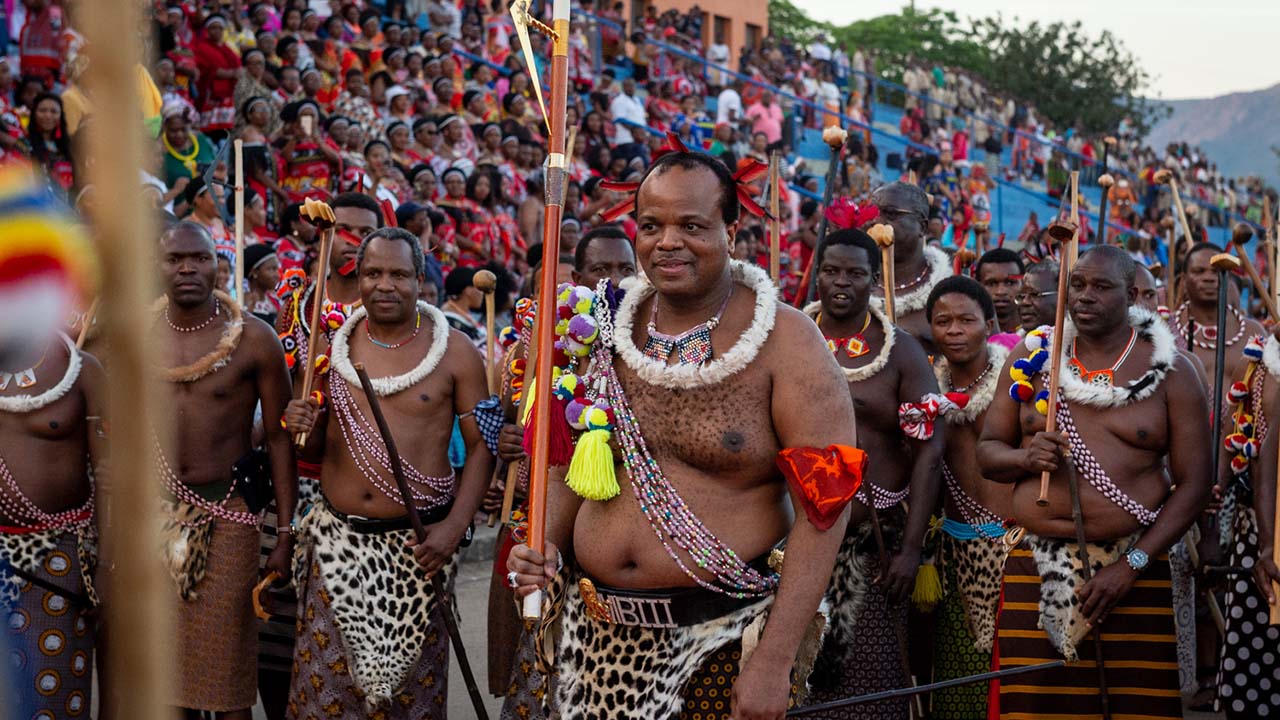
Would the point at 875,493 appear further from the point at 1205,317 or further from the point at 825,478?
the point at 1205,317

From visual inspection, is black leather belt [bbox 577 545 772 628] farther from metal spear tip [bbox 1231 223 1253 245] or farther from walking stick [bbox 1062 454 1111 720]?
metal spear tip [bbox 1231 223 1253 245]

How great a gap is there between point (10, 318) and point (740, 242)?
45.7ft

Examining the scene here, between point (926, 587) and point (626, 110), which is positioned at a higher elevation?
point (626, 110)

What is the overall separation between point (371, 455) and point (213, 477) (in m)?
0.84

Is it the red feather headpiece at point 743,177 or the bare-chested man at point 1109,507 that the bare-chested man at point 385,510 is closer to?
the red feather headpiece at point 743,177

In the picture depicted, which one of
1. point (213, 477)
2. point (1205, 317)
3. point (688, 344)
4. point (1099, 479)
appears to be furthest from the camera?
point (1205, 317)

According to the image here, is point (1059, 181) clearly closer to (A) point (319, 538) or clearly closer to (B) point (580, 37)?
(B) point (580, 37)

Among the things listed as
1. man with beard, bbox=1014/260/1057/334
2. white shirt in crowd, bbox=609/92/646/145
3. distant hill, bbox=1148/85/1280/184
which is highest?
distant hill, bbox=1148/85/1280/184

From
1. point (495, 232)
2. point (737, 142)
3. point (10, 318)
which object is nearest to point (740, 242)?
point (495, 232)

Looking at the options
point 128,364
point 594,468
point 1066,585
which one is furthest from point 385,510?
point 128,364

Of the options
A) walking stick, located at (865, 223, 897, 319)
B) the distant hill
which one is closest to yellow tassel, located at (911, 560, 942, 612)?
walking stick, located at (865, 223, 897, 319)

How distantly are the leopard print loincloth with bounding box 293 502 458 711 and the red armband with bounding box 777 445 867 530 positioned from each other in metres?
2.65

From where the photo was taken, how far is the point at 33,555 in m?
5.81

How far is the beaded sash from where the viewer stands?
5.31m
